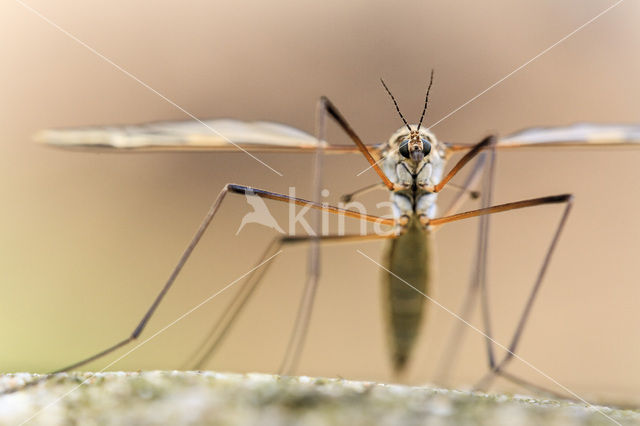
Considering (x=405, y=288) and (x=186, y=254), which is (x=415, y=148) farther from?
(x=186, y=254)

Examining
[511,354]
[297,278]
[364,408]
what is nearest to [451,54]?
[297,278]

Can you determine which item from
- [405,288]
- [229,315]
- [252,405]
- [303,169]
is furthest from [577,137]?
[303,169]

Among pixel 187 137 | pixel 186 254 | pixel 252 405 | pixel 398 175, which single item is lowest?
pixel 252 405

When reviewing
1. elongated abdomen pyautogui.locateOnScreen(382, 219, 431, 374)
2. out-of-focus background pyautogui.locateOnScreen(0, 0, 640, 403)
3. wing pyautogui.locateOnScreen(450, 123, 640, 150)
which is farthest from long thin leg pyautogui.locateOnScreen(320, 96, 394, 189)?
out-of-focus background pyautogui.locateOnScreen(0, 0, 640, 403)

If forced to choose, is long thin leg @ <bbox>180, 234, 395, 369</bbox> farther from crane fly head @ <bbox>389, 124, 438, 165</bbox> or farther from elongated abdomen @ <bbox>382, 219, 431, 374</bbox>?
crane fly head @ <bbox>389, 124, 438, 165</bbox>

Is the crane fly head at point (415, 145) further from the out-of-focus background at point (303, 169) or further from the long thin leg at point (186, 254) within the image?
the out-of-focus background at point (303, 169)

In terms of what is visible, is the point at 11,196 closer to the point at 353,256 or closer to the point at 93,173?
the point at 93,173

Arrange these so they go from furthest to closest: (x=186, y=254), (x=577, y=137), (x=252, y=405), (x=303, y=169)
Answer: (x=303, y=169) < (x=577, y=137) < (x=186, y=254) < (x=252, y=405)

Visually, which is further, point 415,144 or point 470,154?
point 415,144

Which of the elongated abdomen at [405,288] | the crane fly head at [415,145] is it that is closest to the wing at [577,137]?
the crane fly head at [415,145]
